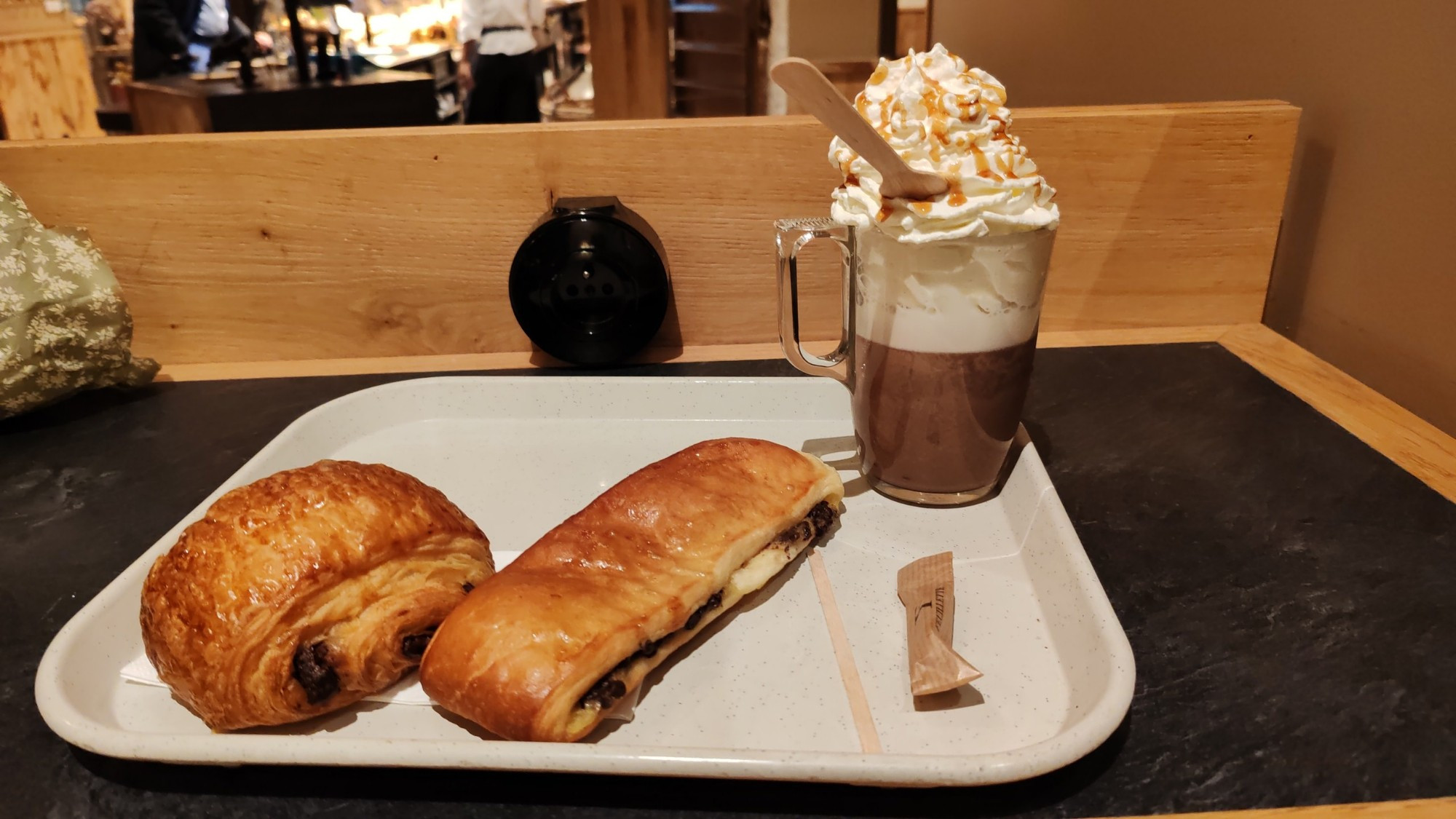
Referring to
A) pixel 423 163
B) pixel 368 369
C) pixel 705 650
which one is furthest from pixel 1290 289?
pixel 368 369

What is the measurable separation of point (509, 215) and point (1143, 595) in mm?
966

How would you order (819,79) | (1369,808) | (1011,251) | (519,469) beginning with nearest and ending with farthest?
(1369,808) < (819,79) < (1011,251) < (519,469)

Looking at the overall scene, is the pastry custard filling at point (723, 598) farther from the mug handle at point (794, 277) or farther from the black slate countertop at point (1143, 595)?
the mug handle at point (794, 277)

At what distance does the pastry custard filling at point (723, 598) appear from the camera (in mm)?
638

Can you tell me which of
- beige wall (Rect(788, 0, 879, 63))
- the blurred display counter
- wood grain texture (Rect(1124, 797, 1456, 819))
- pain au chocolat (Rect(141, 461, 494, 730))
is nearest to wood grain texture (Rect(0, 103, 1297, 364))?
pain au chocolat (Rect(141, 461, 494, 730))

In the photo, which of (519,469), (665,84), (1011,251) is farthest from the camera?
(665,84)

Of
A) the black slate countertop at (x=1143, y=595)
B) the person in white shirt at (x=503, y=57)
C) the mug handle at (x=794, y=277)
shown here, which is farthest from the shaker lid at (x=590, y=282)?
the person in white shirt at (x=503, y=57)

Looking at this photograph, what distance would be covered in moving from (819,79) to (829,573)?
1.48ft

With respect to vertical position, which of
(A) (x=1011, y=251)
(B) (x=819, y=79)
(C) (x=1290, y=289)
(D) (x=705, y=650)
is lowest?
(D) (x=705, y=650)

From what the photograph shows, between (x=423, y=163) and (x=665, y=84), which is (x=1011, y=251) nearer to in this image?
(x=423, y=163)

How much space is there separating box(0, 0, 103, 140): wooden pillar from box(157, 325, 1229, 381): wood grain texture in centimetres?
523

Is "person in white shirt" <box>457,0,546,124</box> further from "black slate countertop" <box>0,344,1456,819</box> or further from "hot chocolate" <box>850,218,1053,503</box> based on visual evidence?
"hot chocolate" <box>850,218,1053,503</box>

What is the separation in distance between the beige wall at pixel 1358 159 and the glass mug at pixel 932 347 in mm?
597

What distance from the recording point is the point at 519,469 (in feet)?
3.34
